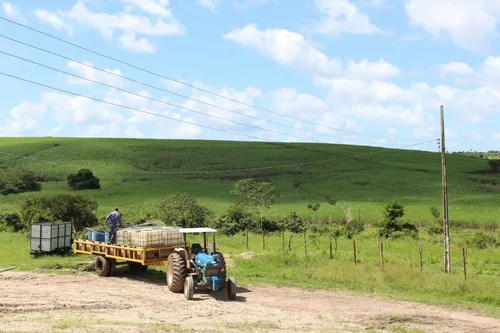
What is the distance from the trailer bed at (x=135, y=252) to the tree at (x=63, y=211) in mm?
26917

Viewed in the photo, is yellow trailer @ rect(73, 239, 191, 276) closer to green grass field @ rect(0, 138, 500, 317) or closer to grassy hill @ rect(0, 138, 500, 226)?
green grass field @ rect(0, 138, 500, 317)

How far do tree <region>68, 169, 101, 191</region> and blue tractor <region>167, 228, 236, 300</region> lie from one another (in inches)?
2530

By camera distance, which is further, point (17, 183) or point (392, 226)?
point (17, 183)

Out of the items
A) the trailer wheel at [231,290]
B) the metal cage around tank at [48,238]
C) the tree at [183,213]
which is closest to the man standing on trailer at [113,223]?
the trailer wheel at [231,290]

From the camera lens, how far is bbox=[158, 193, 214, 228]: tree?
187 feet

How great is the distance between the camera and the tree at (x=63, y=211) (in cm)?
5247

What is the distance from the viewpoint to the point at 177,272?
21.9 metres

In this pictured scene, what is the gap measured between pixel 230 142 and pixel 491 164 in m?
55.3

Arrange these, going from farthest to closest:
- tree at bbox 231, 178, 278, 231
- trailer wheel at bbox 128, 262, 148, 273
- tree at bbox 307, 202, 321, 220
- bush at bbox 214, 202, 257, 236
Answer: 1. tree at bbox 307, 202, 321, 220
2. tree at bbox 231, 178, 278, 231
3. bush at bbox 214, 202, 257, 236
4. trailer wheel at bbox 128, 262, 148, 273

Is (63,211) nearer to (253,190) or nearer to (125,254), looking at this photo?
(253,190)

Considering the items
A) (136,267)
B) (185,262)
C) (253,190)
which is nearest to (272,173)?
(253,190)

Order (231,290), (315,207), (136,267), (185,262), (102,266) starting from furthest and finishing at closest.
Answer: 1. (315,207)
2. (136,267)
3. (102,266)
4. (185,262)
5. (231,290)

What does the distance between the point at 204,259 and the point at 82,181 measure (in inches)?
2624

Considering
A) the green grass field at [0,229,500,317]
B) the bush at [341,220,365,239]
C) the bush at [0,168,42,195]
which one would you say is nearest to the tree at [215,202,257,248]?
the bush at [341,220,365,239]
